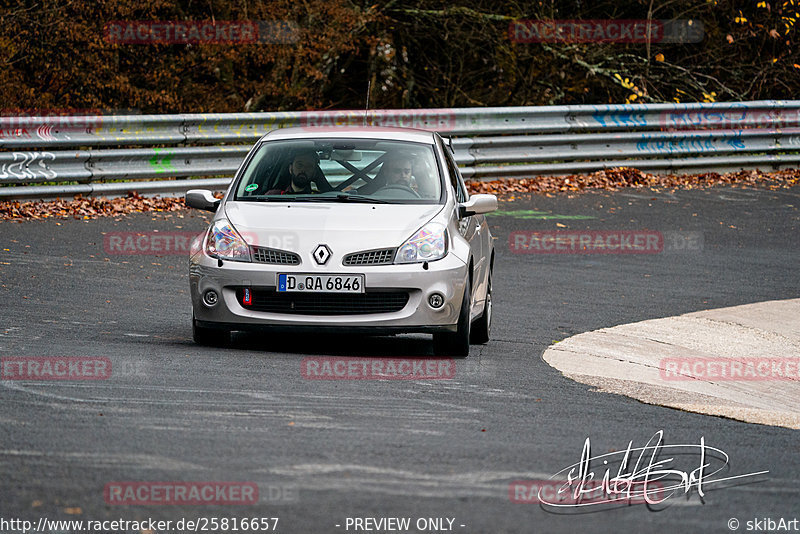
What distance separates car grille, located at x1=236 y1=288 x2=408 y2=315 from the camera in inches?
321

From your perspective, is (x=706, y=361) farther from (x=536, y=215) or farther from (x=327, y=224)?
(x=536, y=215)

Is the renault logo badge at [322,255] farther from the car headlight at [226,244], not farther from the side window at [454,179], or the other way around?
the side window at [454,179]

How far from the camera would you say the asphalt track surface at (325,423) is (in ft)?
15.4

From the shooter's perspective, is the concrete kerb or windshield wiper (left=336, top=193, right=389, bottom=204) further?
windshield wiper (left=336, top=193, right=389, bottom=204)

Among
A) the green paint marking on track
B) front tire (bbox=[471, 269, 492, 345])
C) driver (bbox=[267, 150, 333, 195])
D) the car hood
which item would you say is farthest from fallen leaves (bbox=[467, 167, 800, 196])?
the car hood

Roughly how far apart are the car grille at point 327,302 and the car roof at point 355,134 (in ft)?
5.84

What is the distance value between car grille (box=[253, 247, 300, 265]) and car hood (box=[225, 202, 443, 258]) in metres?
0.03

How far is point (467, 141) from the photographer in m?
18.9

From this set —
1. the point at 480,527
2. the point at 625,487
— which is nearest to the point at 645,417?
the point at 625,487

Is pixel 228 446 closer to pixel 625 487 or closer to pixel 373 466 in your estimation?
pixel 373 466

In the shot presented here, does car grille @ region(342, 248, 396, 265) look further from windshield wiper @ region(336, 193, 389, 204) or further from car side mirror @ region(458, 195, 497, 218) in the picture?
car side mirror @ region(458, 195, 497, 218)

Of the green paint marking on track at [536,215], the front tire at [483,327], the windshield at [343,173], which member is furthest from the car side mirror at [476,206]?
the green paint marking on track at [536,215]

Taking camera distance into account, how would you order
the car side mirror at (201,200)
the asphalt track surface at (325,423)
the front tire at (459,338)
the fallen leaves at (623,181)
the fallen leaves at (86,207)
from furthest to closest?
the fallen leaves at (623,181)
the fallen leaves at (86,207)
the car side mirror at (201,200)
the front tire at (459,338)
the asphalt track surface at (325,423)

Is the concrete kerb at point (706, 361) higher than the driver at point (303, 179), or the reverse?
the driver at point (303, 179)
